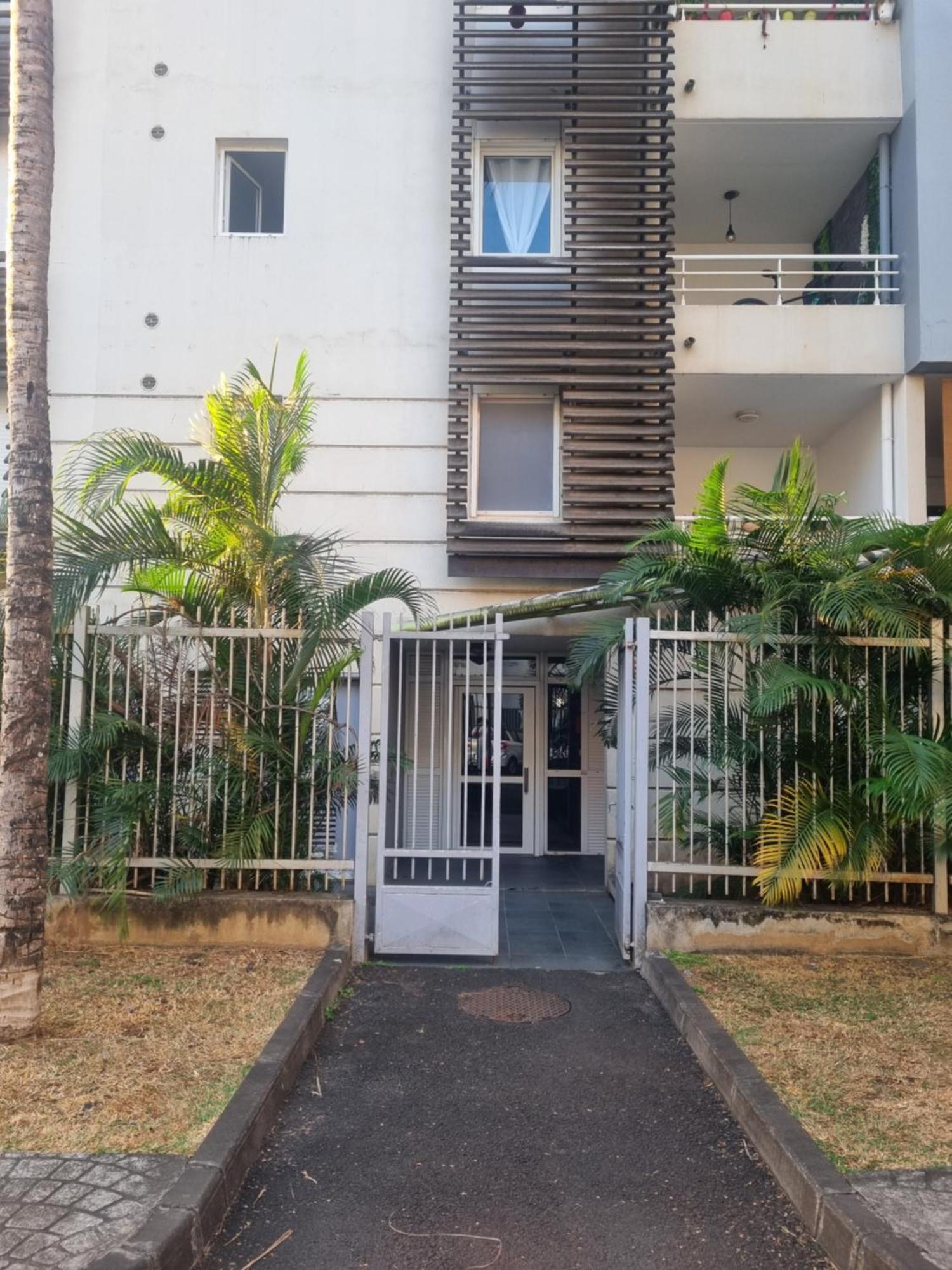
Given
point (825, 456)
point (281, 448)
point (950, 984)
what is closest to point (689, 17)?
point (825, 456)

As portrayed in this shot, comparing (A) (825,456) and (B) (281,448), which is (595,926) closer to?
(B) (281,448)

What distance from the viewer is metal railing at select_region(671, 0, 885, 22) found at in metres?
11.0

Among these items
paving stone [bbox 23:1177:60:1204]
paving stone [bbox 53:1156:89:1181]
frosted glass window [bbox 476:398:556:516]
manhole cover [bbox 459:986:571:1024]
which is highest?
frosted glass window [bbox 476:398:556:516]

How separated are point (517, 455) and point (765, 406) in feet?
10.7

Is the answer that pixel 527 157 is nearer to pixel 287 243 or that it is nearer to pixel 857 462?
pixel 287 243

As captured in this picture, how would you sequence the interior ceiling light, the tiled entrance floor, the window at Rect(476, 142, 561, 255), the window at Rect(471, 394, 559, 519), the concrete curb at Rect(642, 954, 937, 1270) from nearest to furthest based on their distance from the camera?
the concrete curb at Rect(642, 954, 937, 1270) → the tiled entrance floor → the window at Rect(471, 394, 559, 519) → the window at Rect(476, 142, 561, 255) → the interior ceiling light

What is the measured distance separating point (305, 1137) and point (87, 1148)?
0.93 metres

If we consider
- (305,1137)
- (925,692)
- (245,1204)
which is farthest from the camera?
(925,692)

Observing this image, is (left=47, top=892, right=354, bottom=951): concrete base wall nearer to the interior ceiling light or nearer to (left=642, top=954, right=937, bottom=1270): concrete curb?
(left=642, top=954, right=937, bottom=1270): concrete curb

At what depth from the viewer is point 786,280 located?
13156 millimetres

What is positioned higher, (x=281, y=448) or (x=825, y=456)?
(x=825, y=456)

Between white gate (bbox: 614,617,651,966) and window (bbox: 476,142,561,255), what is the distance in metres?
5.84

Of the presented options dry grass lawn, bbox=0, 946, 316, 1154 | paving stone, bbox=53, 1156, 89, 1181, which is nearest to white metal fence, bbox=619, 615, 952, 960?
dry grass lawn, bbox=0, 946, 316, 1154

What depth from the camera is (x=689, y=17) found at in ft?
37.2
